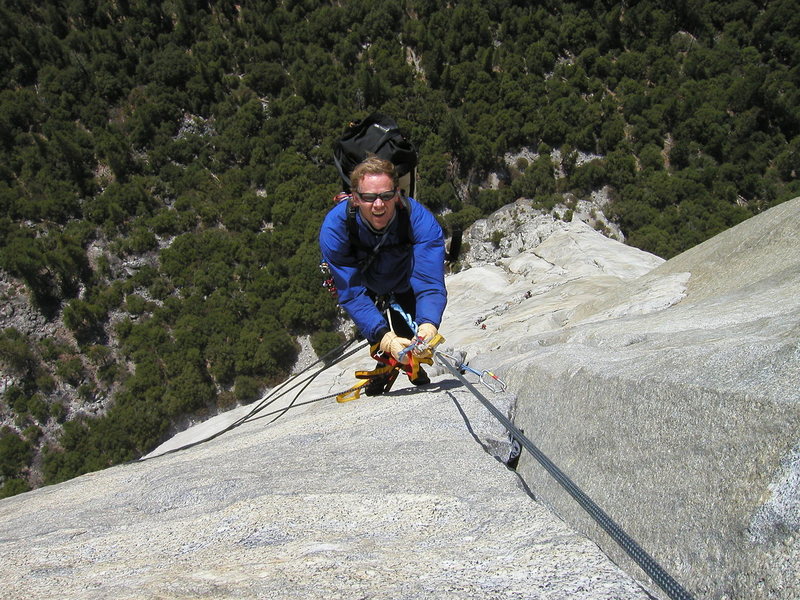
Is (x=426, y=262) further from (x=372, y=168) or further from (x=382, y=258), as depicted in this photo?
(x=372, y=168)

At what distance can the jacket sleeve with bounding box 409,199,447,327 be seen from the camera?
175 inches

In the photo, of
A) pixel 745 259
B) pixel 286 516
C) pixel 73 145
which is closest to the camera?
pixel 286 516

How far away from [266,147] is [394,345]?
121 ft

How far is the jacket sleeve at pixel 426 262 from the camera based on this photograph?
14.6ft

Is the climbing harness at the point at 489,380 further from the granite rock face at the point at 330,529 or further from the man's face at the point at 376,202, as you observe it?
the man's face at the point at 376,202

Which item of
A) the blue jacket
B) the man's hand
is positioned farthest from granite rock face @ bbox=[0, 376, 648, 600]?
the blue jacket

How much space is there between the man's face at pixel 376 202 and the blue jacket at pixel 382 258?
0.17 metres

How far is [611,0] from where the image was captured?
39.8 meters

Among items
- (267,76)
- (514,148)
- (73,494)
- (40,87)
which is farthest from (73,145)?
(73,494)

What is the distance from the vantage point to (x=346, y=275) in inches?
177

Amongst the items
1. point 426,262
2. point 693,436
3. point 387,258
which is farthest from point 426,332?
point 693,436

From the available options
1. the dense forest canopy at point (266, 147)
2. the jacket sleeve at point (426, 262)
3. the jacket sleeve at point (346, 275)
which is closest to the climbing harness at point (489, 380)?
the jacket sleeve at point (426, 262)

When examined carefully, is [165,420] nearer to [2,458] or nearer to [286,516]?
[2,458]

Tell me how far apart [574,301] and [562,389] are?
27.0 feet
